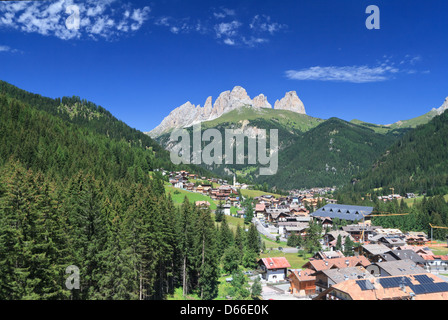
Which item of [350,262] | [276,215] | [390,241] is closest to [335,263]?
[350,262]

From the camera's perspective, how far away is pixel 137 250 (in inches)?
1182

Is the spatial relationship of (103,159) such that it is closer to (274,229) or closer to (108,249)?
(274,229)

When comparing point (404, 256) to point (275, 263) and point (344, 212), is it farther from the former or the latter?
point (344, 212)

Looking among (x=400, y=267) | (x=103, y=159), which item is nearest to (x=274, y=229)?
(x=400, y=267)

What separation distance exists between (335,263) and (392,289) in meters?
16.8

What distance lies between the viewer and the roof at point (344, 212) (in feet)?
398

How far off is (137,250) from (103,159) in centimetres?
7176

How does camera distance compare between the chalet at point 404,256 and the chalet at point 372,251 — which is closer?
the chalet at point 404,256

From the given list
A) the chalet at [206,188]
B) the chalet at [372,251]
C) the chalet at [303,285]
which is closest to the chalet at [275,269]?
the chalet at [303,285]

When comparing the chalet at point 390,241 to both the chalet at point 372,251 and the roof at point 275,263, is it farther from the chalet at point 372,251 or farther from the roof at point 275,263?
the roof at point 275,263

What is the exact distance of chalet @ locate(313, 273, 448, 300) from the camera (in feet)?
116

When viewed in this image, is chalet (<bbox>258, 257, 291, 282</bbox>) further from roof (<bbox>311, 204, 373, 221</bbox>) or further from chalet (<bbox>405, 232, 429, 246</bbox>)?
roof (<bbox>311, 204, 373, 221</bbox>)

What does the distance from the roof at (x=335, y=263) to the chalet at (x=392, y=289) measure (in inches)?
441

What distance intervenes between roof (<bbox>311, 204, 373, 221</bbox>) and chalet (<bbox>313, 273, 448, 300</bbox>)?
80.2m
